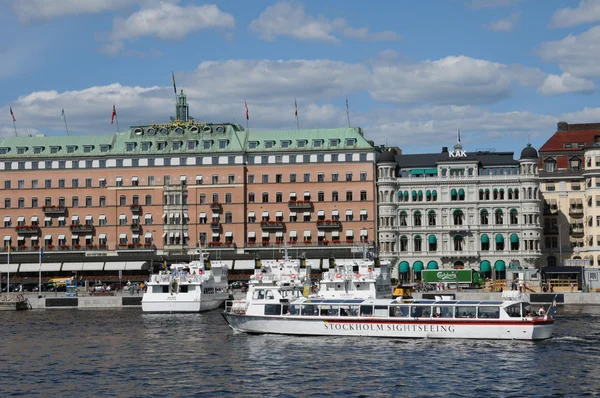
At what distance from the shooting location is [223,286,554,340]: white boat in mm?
83062

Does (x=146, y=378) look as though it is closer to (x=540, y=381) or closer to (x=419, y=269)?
(x=540, y=381)

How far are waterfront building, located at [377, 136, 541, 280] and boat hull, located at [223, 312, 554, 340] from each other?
260ft

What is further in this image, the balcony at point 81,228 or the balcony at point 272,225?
the balcony at point 81,228

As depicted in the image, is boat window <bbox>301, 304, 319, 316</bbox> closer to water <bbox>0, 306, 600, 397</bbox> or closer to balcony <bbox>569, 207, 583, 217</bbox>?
water <bbox>0, 306, 600, 397</bbox>

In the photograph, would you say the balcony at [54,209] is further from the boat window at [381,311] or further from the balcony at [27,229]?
the boat window at [381,311]

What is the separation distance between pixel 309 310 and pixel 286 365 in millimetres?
17845

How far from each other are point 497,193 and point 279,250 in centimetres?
3883

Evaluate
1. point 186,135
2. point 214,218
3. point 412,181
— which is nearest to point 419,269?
point 412,181

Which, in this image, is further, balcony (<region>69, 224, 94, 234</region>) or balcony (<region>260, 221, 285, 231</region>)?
balcony (<region>69, 224, 94, 234</region>)

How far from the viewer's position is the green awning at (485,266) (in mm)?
165375

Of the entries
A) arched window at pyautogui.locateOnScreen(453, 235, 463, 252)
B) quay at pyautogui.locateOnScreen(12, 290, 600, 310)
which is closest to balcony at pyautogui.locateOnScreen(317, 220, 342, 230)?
arched window at pyautogui.locateOnScreen(453, 235, 463, 252)

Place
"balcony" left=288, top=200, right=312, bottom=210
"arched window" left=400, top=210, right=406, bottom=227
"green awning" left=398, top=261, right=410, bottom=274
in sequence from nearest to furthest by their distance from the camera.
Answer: "green awning" left=398, top=261, right=410, bottom=274 < "arched window" left=400, top=210, right=406, bottom=227 < "balcony" left=288, top=200, right=312, bottom=210

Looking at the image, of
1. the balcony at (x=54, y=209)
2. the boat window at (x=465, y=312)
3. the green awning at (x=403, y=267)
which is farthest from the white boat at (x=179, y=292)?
the balcony at (x=54, y=209)

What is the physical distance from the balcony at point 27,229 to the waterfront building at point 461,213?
204ft
